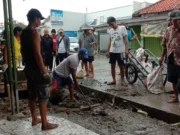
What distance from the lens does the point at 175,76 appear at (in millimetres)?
4477

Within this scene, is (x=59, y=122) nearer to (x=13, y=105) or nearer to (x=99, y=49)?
(x=13, y=105)

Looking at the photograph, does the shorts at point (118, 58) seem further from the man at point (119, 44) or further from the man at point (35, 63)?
the man at point (35, 63)

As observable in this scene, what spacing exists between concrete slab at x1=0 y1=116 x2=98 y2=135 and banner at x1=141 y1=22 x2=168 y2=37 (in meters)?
8.82

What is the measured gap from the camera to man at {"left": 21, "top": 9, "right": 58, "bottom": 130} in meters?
3.15

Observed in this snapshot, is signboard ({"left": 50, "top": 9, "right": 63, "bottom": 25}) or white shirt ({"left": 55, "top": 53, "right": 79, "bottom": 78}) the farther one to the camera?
signboard ({"left": 50, "top": 9, "right": 63, "bottom": 25})

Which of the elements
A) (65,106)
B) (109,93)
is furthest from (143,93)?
(65,106)

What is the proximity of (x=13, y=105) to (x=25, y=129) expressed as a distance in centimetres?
99

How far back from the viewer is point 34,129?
3.44 metres

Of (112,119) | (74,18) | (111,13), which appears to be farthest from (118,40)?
(74,18)

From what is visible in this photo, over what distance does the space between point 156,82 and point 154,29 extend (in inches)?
299

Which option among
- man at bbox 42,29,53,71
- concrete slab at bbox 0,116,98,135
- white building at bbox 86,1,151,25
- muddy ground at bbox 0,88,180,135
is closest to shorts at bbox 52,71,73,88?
muddy ground at bbox 0,88,180,135

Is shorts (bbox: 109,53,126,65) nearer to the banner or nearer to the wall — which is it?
the banner

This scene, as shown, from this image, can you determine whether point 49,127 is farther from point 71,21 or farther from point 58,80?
point 71,21

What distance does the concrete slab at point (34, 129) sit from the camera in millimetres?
3301
